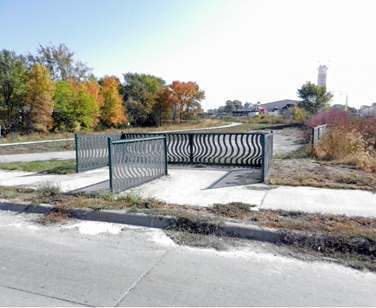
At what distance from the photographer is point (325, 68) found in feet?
192

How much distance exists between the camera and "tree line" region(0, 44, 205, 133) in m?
31.6

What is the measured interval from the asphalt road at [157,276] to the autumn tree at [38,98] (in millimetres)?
30164

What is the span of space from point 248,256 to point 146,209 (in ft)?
6.66

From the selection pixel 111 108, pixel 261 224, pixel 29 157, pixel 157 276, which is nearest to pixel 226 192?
pixel 261 224

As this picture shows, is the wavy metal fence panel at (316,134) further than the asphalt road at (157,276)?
Yes

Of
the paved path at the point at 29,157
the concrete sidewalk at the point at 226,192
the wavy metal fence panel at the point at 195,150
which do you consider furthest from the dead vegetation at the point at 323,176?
the paved path at the point at 29,157

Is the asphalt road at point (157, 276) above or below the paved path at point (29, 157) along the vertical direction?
below

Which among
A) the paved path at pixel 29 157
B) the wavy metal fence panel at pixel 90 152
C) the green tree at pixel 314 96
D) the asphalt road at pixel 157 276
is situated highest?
the green tree at pixel 314 96

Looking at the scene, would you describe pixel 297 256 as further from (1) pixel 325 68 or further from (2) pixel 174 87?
(1) pixel 325 68

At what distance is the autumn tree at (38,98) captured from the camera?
31359 mm

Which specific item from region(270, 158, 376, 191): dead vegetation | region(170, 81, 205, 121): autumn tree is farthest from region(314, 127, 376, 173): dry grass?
region(170, 81, 205, 121): autumn tree

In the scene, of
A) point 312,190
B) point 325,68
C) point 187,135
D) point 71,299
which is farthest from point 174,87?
point 71,299

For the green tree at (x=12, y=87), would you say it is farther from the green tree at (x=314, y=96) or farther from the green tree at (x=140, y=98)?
the green tree at (x=314, y=96)

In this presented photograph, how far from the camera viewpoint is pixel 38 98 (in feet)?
103
